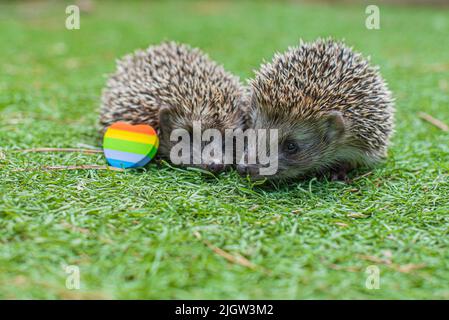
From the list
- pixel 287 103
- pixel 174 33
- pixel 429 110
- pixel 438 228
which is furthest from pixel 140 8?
pixel 438 228

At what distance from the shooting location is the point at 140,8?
1806cm

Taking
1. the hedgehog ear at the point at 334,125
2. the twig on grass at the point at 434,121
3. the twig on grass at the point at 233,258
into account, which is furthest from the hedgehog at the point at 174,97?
the twig on grass at the point at 434,121

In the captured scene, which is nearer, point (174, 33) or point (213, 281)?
point (213, 281)

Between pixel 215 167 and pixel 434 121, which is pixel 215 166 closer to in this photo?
pixel 215 167

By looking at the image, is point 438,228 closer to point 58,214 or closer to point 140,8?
point 58,214

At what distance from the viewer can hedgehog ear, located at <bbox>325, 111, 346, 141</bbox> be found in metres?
4.84

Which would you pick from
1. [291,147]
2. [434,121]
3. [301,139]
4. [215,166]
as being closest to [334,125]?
[301,139]

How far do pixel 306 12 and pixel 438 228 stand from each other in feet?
47.0

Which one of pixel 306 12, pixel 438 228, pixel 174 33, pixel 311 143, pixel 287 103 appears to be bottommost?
pixel 438 228

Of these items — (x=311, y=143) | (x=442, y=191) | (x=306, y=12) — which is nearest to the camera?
(x=442, y=191)

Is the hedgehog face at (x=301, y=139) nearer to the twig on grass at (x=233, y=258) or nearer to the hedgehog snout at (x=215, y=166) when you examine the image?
the hedgehog snout at (x=215, y=166)

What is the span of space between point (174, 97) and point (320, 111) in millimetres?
1643

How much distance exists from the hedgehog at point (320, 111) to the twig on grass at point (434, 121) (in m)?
1.51

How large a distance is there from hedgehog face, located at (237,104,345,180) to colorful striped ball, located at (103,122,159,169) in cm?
103
